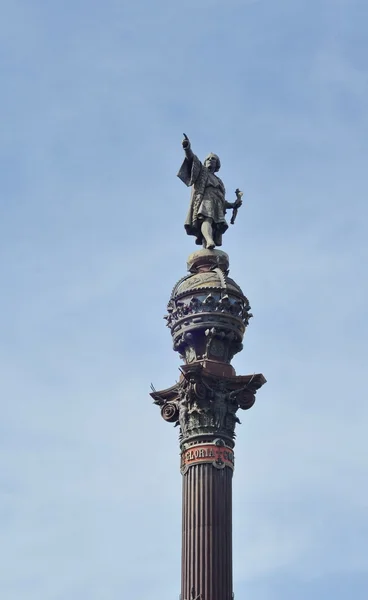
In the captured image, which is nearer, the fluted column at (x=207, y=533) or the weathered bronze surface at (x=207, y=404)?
the fluted column at (x=207, y=533)

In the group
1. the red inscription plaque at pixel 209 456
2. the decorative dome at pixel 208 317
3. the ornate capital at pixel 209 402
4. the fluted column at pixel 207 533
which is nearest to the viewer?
the fluted column at pixel 207 533

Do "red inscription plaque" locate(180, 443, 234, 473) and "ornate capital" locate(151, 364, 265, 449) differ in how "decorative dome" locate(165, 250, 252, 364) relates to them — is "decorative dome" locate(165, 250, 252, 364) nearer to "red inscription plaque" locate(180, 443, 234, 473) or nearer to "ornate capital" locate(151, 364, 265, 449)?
"ornate capital" locate(151, 364, 265, 449)

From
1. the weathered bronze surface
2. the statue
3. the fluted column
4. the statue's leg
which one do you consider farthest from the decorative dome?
the fluted column

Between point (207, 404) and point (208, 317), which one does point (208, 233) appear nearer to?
point (208, 317)

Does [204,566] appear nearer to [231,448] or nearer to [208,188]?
[231,448]

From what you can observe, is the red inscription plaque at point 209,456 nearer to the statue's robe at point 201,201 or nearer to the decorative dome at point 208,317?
the decorative dome at point 208,317

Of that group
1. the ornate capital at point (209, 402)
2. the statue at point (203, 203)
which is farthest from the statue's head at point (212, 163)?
the ornate capital at point (209, 402)

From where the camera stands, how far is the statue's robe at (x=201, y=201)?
5081 cm

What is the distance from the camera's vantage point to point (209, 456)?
4500 centimetres

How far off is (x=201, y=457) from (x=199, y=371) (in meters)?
2.98

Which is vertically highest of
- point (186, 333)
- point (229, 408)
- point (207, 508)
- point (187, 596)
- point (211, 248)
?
point (211, 248)

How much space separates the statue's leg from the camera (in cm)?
5009

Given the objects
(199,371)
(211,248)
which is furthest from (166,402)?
(211,248)

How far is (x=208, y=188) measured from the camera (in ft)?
169
